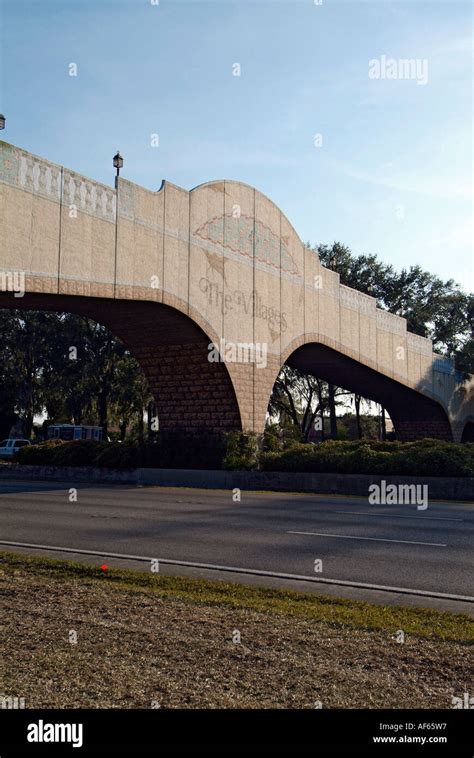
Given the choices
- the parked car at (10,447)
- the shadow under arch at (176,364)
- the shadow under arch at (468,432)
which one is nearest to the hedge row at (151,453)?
the shadow under arch at (176,364)

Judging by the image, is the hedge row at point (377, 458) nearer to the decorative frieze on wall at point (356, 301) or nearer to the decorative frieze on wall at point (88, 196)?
the decorative frieze on wall at point (88, 196)

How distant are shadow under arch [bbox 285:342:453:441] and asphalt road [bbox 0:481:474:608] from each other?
16.2 meters

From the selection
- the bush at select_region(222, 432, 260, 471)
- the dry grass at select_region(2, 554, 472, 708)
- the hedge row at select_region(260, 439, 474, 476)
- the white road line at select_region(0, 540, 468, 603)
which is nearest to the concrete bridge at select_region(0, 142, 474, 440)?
the bush at select_region(222, 432, 260, 471)

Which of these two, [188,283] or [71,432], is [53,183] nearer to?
[188,283]

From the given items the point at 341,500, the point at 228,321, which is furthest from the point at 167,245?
the point at 341,500

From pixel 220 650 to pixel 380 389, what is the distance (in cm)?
4329

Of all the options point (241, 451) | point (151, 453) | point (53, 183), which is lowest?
point (151, 453)

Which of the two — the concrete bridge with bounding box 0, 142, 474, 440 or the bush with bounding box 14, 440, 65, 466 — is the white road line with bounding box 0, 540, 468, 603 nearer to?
the concrete bridge with bounding box 0, 142, 474, 440

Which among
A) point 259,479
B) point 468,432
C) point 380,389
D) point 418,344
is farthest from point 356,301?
point 468,432

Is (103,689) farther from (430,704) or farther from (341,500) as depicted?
(341,500)

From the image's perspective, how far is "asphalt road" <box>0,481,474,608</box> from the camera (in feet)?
32.1

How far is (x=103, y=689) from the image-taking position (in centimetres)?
479

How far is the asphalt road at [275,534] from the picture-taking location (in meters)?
9.79

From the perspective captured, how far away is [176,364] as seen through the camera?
28953mm
